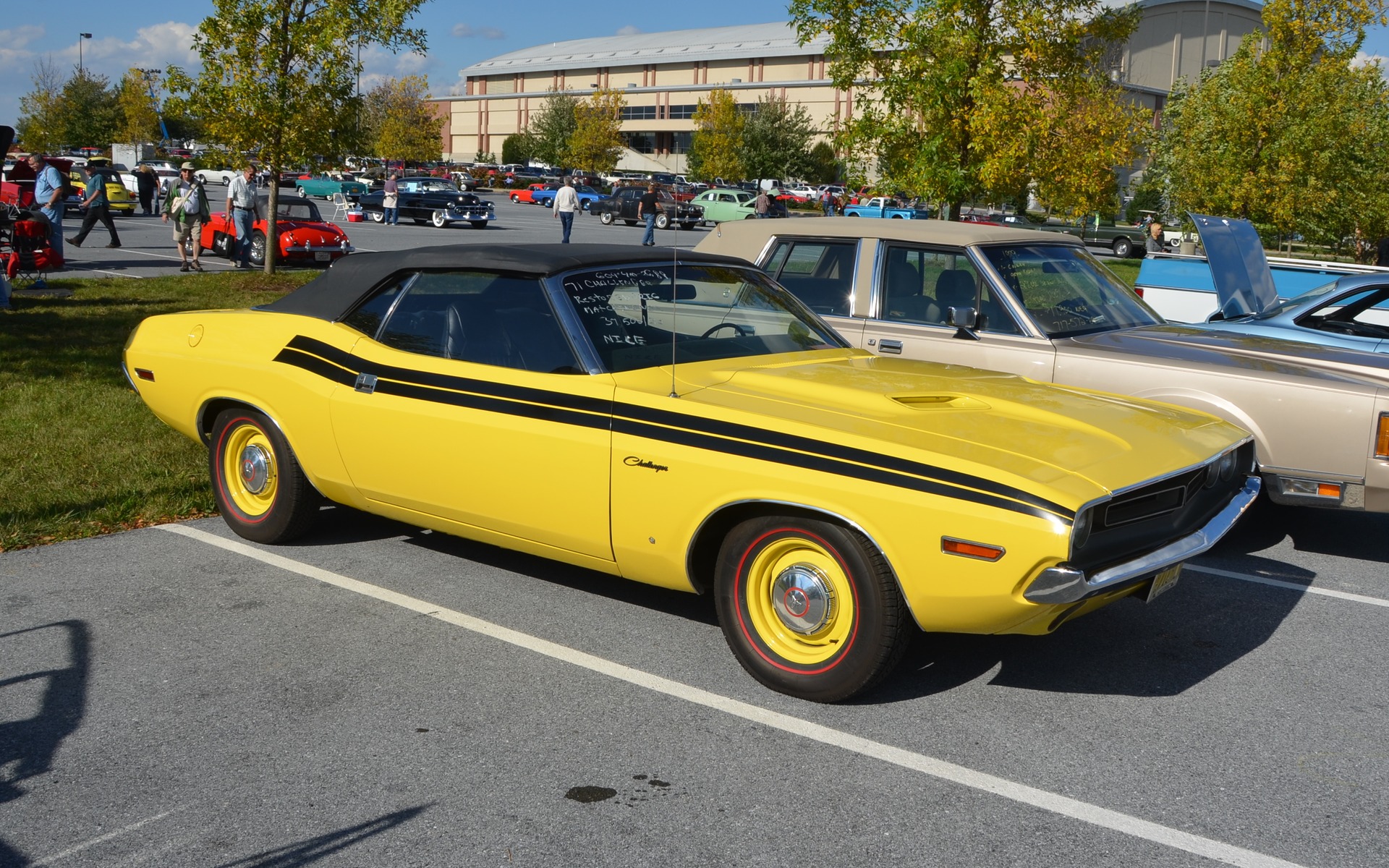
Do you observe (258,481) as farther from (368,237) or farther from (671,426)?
(368,237)

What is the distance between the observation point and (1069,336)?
6965 mm

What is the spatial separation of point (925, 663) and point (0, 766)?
3201 millimetres

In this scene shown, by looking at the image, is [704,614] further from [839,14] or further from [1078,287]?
[839,14]

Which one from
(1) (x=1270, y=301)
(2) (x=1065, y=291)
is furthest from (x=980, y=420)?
(1) (x=1270, y=301)

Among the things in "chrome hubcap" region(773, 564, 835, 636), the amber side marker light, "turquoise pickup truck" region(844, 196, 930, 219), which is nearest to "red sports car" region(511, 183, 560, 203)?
"turquoise pickup truck" region(844, 196, 930, 219)

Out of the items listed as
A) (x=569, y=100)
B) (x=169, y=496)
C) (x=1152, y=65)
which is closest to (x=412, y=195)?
(x=169, y=496)

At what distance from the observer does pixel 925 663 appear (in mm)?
4648

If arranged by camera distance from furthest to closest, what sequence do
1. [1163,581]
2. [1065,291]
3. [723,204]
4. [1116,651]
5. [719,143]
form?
[719,143], [723,204], [1065,291], [1116,651], [1163,581]

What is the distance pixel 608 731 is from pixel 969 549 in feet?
4.38

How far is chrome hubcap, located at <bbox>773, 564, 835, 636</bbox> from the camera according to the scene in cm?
414

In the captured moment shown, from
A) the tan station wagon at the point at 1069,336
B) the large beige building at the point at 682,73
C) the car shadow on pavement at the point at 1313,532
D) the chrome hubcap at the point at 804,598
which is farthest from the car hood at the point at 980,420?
the large beige building at the point at 682,73

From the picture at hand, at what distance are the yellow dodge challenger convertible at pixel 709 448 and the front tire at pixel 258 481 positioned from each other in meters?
0.01

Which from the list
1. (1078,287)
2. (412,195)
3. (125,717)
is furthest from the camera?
(412,195)

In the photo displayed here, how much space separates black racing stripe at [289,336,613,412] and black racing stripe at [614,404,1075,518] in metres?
0.19
